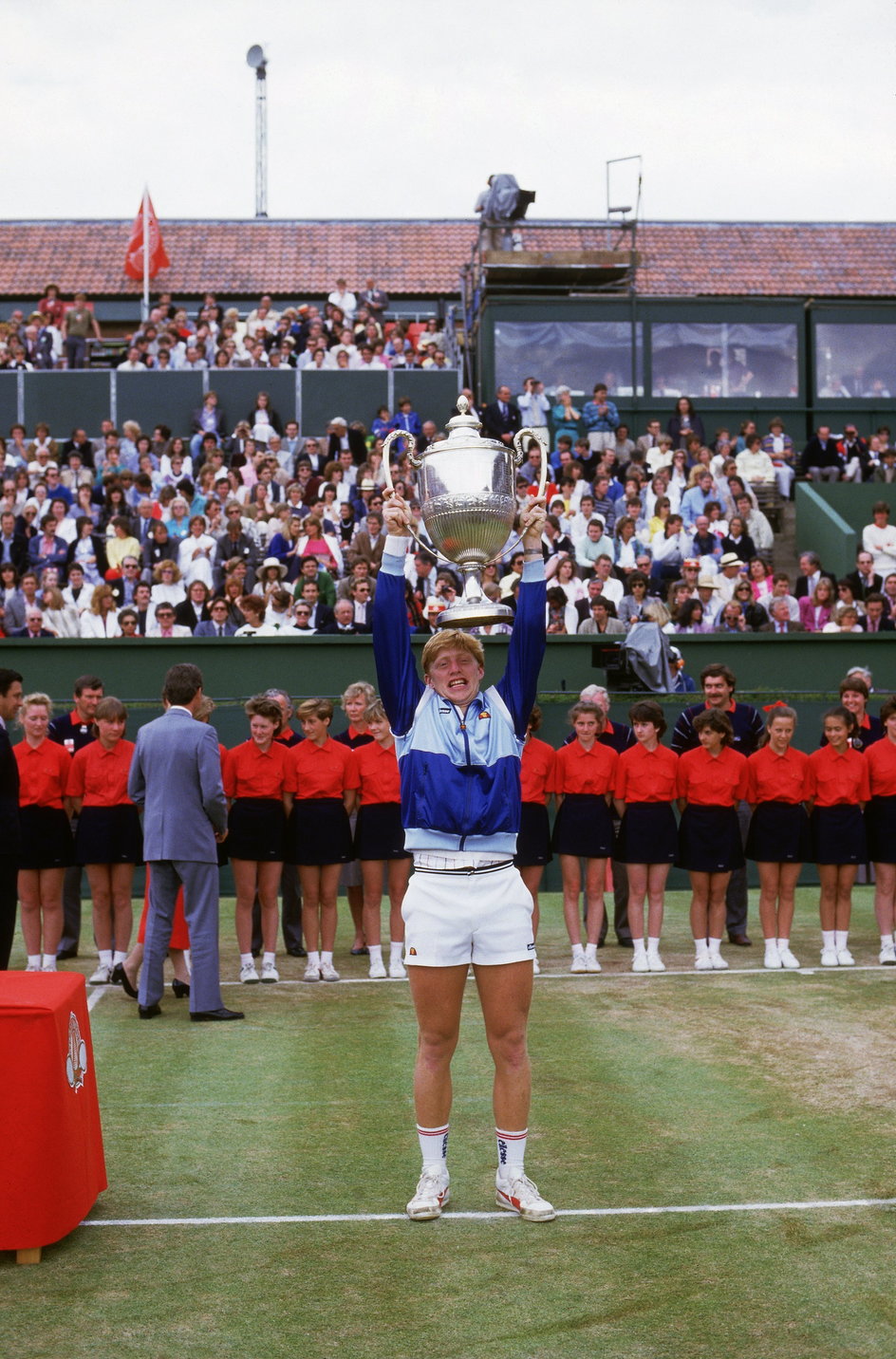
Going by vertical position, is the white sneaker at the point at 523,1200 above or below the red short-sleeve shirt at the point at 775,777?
below

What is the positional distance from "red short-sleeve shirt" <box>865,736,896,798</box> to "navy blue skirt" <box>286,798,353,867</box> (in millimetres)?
A: 3735

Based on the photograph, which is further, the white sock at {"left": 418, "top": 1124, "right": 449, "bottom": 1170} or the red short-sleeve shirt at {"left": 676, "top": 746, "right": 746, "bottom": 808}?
the red short-sleeve shirt at {"left": 676, "top": 746, "right": 746, "bottom": 808}

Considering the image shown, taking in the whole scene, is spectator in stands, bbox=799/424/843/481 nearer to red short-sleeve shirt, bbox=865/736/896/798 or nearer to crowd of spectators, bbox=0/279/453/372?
crowd of spectators, bbox=0/279/453/372

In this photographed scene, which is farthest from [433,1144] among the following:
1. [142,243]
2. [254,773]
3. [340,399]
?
[142,243]

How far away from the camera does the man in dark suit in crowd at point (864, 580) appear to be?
18.5 metres

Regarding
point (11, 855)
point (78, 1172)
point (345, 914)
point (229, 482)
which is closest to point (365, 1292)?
point (78, 1172)

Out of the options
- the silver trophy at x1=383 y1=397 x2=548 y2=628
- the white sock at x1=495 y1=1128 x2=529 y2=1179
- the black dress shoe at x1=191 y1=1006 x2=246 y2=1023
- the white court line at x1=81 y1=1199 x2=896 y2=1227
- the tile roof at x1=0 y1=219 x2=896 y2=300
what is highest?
the tile roof at x1=0 y1=219 x2=896 y2=300

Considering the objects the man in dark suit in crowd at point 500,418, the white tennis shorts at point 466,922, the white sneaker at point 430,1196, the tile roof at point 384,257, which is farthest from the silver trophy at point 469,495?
the tile roof at point 384,257

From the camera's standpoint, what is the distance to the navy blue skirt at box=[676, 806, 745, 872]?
36.3 feet

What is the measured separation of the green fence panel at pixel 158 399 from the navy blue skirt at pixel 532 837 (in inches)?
533

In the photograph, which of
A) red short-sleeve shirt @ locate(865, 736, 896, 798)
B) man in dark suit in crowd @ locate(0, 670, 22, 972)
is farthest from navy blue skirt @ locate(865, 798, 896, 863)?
man in dark suit in crowd @ locate(0, 670, 22, 972)

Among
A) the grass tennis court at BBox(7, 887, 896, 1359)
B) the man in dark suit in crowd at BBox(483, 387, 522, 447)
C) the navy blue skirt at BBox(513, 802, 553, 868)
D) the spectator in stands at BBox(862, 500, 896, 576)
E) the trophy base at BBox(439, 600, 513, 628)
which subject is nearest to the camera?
the grass tennis court at BBox(7, 887, 896, 1359)

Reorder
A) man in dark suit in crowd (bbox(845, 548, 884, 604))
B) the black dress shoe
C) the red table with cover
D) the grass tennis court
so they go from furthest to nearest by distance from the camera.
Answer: man in dark suit in crowd (bbox(845, 548, 884, 604))
the black dress shoe
the red table with cover
the grass tennis court

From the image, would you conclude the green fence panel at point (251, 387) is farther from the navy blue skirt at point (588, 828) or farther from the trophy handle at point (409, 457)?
the trophy handle at point (409, 457)
